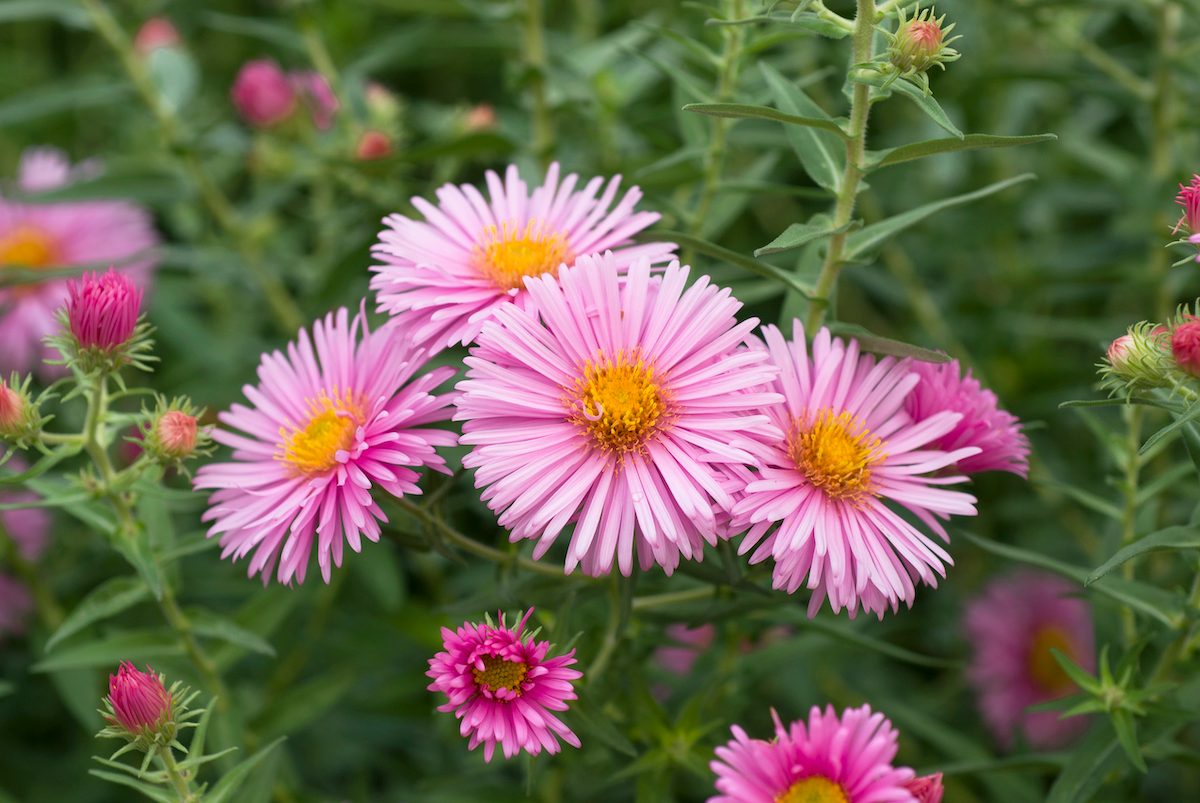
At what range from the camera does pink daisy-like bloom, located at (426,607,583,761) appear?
86 centimetres

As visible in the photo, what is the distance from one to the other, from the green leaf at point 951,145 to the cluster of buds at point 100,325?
2.16ft

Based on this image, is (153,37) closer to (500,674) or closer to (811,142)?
(811,142)

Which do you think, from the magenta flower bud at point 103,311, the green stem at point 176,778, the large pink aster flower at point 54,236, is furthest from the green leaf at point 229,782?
the large pink aster flower at point 54,236

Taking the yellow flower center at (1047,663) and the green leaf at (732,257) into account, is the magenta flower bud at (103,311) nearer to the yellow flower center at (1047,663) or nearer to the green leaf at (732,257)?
the green leaf at (732,257)

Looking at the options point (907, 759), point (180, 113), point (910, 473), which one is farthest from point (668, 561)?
point (180, 113)

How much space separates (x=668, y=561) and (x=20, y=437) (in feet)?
1.92

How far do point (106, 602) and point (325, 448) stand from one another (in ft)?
1.14

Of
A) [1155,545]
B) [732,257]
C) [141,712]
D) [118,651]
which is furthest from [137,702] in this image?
[1155,545]

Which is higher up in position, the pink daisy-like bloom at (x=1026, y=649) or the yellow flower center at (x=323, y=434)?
the pink daisy-like bloom at (x=1026, y=649)

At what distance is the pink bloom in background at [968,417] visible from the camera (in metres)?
1.01

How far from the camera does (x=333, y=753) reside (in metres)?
1.61

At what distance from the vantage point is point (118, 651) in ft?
4.02

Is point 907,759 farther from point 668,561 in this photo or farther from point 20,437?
point 20,437

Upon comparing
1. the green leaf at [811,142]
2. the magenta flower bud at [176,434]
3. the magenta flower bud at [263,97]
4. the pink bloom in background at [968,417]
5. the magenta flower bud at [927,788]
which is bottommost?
the magenta flower bud at [927,788]
